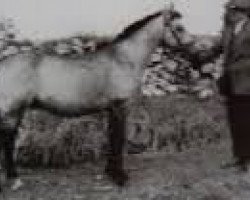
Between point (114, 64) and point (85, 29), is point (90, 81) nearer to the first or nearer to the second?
point (114, 64)

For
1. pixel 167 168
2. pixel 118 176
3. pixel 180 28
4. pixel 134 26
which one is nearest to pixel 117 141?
pixel 118 176

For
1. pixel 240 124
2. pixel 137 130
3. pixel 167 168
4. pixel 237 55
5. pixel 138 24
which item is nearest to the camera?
pixel 138 24

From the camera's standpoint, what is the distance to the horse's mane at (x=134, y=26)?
279 inches

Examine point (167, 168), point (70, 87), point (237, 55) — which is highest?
point (237, 55)

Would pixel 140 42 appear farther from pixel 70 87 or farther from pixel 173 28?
pixel 70 87

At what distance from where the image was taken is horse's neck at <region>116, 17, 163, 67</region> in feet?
23.3

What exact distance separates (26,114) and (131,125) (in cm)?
104

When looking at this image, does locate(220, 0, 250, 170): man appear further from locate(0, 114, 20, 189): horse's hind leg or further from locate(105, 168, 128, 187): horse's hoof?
locate(0, 114, 20, 189): horse's hind leg

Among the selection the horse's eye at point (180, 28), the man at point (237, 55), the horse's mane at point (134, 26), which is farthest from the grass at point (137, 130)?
the horse's eye at point (180, 28)

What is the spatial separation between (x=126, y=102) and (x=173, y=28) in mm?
794

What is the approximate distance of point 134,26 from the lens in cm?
710

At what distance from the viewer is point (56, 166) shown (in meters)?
7.65

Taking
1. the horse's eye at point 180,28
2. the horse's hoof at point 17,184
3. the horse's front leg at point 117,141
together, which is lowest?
the horse's hoof at point 17,184

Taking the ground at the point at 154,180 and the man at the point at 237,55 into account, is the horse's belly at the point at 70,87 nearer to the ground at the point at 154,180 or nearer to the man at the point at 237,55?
the ground at the point at 154,180
